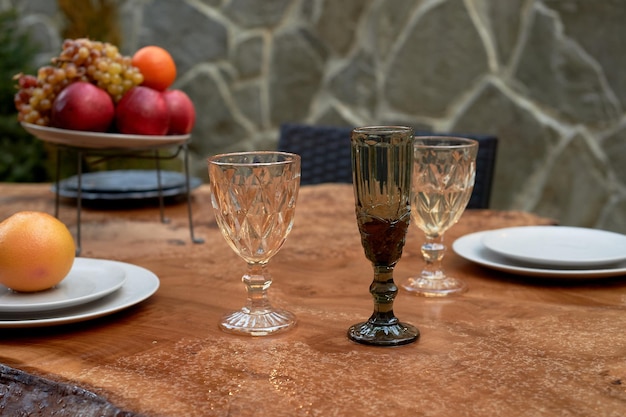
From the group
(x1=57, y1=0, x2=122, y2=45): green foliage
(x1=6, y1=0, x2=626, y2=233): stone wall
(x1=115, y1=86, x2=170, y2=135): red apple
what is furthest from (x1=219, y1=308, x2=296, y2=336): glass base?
(x1=57, y1=0, x2=122, y2=45): green foliage

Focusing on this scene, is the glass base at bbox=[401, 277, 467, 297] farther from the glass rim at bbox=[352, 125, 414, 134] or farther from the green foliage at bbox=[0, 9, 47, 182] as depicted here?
the green foliage at bbox=[0, 9, 47, 182]

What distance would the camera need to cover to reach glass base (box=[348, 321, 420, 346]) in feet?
2.82

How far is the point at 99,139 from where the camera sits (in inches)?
51.0

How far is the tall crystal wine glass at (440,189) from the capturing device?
107cm

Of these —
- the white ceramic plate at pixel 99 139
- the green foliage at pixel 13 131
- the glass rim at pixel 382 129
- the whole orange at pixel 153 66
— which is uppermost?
the whole orange at pixel 153 66

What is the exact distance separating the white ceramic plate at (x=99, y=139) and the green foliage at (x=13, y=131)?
312 cm

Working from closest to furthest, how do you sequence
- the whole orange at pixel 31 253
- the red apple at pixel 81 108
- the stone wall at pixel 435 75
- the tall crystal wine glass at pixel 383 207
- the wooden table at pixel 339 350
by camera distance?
the wooden table at pixel 339 350
the tall crystal wine glass at pixel 383 207
the whole orange at pixel 31 253
the red apple at pixel 81 108
the stone wall at pixel 435 75

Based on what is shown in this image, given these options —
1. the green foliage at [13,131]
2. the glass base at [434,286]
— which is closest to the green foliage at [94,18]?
the green foliage at [13,131]

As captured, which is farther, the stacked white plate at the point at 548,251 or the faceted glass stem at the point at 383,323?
the stacked white plate at the point at 548,251

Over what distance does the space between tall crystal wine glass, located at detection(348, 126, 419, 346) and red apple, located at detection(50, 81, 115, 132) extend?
586 mm

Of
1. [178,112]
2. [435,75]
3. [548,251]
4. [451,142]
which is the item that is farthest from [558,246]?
[435,75]

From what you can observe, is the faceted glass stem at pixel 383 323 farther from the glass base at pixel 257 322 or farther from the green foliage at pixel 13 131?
the green foliage at pixel 13 131

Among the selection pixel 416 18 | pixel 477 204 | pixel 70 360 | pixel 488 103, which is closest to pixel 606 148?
pixel 488 103

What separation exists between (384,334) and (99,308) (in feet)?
1.07
